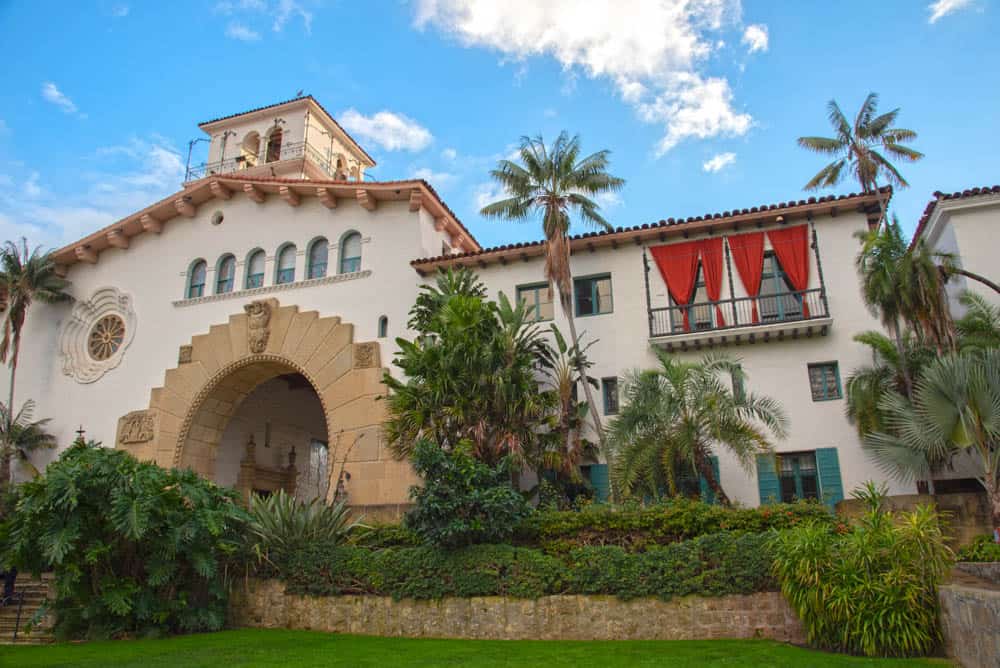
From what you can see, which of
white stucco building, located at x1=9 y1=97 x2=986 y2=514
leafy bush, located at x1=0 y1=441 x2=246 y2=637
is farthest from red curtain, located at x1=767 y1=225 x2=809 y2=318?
leafy bush, located at x1=0 y1=441 x2=246 y2=637

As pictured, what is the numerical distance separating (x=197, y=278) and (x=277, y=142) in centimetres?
1129

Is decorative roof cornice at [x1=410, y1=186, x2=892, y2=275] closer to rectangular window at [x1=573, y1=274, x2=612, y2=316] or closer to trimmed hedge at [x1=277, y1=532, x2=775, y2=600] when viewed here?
rectangular window at [x1=573, y1=274, x2=612, y2=316]

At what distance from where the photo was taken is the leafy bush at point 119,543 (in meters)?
16.0

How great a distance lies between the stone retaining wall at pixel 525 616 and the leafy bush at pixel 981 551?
380 cm

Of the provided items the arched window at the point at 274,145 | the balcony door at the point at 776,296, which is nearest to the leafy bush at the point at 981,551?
the balcony door at the point at 776,296

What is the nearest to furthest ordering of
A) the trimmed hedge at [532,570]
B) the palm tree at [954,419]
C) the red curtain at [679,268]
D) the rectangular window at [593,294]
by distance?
the trimmed hedge at [532,570] < the palm tree at [954,419] < the red curtain at [679,268] < the rectangular window at [593,294]

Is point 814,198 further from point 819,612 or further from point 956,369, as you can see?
point 819,612

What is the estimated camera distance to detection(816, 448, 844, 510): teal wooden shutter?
18.3 m

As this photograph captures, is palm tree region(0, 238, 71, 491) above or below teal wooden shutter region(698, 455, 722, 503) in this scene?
above

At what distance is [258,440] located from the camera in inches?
1145

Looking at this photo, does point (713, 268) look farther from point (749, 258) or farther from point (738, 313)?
point (738, 313)

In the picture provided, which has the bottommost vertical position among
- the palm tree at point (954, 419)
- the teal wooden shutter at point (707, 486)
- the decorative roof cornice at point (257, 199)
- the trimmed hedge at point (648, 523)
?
the trimmed hedge at point (648, 523)

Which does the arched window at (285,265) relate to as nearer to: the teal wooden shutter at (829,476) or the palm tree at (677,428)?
the palm tree at (677,428)

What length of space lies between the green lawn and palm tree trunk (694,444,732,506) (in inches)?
188
